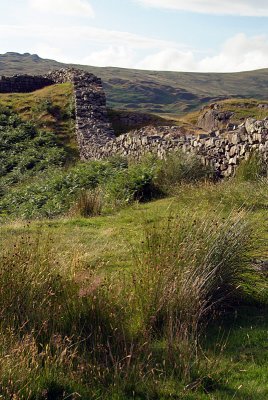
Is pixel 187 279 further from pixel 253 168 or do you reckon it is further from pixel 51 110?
pixel 51 110

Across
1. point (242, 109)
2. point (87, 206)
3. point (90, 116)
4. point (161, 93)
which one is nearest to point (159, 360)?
point (87, 206)

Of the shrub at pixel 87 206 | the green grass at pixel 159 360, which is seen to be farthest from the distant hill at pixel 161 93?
the green grass at pixel 159 360

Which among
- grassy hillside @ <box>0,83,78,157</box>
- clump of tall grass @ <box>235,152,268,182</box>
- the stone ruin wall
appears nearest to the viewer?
clump of tall grass @ <box>235,152,268,182</box>

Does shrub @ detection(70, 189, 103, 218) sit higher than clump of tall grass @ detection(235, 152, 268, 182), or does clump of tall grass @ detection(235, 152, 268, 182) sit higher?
clump of tall grass @ detection(235, 152, 268, 182)

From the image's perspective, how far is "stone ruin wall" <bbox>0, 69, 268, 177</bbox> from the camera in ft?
42.5

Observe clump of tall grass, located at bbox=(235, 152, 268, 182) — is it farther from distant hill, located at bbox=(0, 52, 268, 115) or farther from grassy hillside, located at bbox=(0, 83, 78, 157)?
distant hill, located at bbox=(0, 52, 268, 115)

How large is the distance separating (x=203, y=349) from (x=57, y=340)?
1335mm

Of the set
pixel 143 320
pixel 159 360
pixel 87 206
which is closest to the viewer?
pixel 159 360

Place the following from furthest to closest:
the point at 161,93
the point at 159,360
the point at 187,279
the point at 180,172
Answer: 1. the point at 161,93
2. the point at 180,172
3. the point at 187,279
4. the point at 159,360

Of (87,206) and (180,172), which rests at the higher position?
(180,172)

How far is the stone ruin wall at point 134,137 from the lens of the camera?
42.5ft

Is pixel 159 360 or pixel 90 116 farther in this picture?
pixel 90 116

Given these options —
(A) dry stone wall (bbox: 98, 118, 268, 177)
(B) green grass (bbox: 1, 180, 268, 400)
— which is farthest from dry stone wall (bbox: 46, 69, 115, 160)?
(B) green grass (bbox: 1, 180, 268, 400)

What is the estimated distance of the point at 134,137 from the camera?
1797 cm
